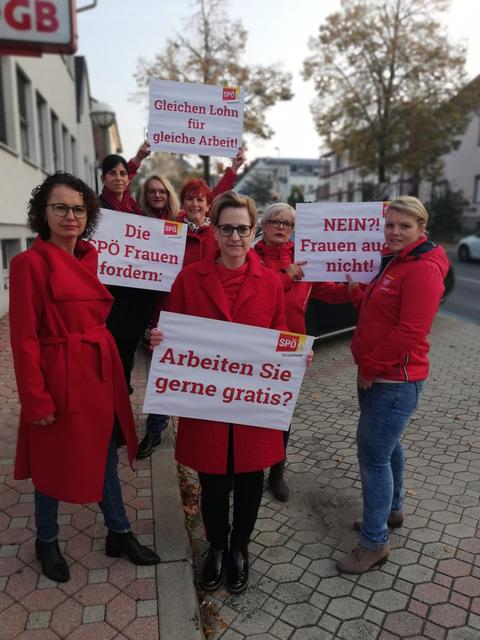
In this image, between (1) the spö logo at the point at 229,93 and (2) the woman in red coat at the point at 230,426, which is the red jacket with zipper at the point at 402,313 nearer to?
(2) the woman in red coat at the point at 230,426

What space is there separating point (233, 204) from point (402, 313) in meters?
0.99

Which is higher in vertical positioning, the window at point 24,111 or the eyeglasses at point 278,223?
the window at point 24,111

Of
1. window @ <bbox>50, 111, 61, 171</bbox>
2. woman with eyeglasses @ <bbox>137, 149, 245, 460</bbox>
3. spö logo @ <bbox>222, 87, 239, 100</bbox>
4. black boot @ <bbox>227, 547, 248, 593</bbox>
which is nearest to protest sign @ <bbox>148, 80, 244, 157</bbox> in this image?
spö logo @ <bbox>222, 87, 239, 100</bbox>

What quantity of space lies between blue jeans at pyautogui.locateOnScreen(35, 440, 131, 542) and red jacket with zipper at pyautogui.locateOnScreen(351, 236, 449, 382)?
1.43m

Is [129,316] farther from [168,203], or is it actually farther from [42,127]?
[42,127]

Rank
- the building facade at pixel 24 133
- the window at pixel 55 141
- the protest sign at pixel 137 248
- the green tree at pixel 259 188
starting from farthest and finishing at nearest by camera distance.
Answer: the green tree at pixel 259 188, the window at pixel 55 141, the building facade at pixel 24 133, the protest sign at pixel 137 248

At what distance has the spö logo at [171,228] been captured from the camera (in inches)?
148

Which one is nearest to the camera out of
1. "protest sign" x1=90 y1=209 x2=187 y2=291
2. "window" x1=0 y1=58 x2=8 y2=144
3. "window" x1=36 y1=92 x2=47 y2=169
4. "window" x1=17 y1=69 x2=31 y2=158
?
"protest sign" x1=90 y1=209 x2=187 y2=291

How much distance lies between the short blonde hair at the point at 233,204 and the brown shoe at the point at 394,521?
6.67 feet

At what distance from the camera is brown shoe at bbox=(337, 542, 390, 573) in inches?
112

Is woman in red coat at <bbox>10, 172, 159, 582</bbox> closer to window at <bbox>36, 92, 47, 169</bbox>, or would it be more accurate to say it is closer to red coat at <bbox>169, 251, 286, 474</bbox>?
red coat at <bbox>169, 251, 286, 474</bbox>

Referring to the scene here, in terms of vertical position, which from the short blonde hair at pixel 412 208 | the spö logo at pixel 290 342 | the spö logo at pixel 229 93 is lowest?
the spö logo at pixel 290 342

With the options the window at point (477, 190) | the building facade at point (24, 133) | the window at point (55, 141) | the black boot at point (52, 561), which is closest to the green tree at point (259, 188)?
the window at point (477, 190)

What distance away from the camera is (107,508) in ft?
9.07
